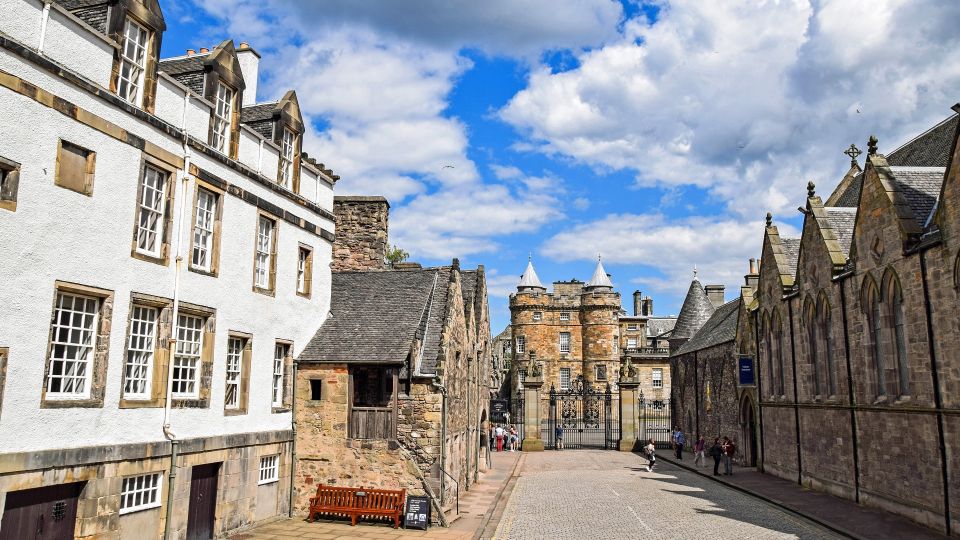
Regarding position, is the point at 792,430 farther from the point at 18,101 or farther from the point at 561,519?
the point at 18,101

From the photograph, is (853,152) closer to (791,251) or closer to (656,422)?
(791,251)

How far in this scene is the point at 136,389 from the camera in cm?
1279

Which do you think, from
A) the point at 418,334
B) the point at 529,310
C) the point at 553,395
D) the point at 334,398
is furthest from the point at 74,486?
the point at 529,310

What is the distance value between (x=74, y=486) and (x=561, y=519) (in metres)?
11.6

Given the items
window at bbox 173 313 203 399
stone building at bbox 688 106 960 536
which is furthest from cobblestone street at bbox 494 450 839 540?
window at bbox 173 313 203 399

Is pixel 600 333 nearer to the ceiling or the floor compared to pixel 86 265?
nearer to the ceiling

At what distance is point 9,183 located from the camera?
1005cm

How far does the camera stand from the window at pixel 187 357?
13.9 meters

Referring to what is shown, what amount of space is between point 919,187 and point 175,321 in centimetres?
1939

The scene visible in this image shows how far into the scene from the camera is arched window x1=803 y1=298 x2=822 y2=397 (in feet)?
76.0

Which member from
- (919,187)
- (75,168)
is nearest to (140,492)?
(75,168)

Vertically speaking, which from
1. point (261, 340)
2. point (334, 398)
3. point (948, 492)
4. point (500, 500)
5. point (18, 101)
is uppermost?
point (18, 101)

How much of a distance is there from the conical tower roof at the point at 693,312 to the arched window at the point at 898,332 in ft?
106

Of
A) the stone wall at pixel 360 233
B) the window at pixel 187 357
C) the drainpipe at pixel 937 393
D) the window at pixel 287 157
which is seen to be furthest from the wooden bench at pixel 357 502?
the drainpipe at pixel 937 393
